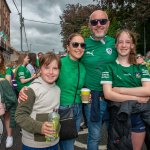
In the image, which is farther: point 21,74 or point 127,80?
point 21,74

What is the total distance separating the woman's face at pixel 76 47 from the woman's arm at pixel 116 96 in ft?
1.61

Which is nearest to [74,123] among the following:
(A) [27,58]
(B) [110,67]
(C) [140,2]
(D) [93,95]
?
(D) [93,95]

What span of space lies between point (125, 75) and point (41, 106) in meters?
1.09

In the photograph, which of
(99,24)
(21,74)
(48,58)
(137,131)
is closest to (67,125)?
(48,58)

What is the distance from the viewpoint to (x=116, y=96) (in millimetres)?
3707

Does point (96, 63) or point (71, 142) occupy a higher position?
point (96, 63)

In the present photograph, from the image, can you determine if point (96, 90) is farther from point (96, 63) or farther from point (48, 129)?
point (48, 129)

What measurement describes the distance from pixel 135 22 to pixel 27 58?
58.6ft

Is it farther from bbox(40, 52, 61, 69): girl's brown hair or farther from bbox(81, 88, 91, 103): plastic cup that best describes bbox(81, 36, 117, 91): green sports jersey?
bbox(40, 52, 61, 69): girl's brown hair

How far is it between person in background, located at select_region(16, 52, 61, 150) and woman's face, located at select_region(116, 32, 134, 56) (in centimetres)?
83

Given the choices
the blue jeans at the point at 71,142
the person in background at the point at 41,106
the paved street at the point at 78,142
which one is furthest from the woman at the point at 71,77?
the paved street at the point at 78,142

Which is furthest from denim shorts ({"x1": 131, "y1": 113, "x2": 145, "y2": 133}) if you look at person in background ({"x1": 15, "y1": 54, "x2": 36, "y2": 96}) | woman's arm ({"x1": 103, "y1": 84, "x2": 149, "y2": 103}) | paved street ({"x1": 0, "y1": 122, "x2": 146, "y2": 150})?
person in background ({"x1": 15, "y1": 54, "x2": 36, "y2": 96})

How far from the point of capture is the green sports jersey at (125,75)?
12.3ft

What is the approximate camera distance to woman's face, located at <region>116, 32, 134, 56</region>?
3.80m
